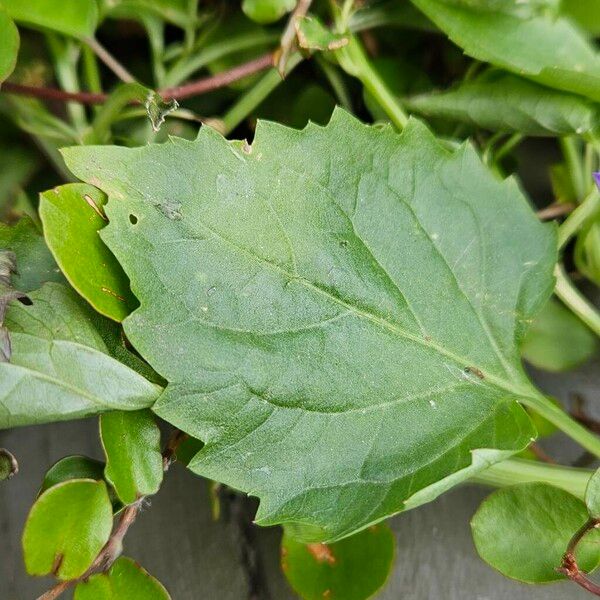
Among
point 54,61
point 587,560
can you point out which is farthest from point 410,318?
point 54,61

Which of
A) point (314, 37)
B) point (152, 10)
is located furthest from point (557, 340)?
point (152, 10)

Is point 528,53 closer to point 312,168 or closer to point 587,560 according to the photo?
point 312,168

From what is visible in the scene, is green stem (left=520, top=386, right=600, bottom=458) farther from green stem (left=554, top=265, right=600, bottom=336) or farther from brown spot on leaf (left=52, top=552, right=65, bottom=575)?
brown spot on leaf (left=52, top=552, right=65, bottom=575)

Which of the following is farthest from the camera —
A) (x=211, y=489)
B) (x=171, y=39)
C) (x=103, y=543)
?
(x=171, y=39)

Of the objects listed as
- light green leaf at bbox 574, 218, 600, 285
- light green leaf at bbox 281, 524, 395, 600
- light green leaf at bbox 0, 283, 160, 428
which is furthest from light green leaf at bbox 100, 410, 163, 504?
light green leaf at bbox 574, 218, 600, 285

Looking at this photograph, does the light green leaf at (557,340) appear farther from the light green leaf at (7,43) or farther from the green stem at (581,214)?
the light green leaf at (7,43)

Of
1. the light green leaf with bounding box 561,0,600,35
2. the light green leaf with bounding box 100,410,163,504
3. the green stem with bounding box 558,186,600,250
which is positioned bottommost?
the light green leaf with bounding box 100,410,163,504
